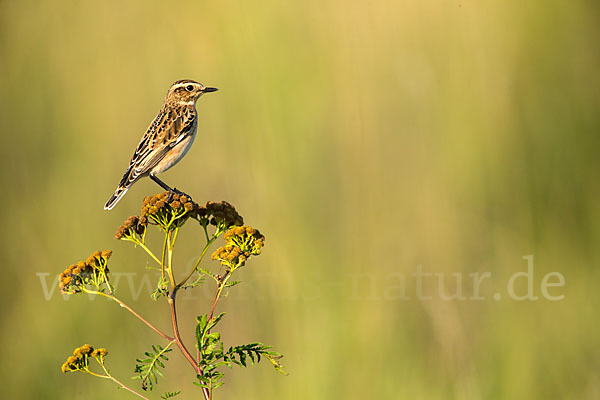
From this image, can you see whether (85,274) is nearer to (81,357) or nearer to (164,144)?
(81,357)

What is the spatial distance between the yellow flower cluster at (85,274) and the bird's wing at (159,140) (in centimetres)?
103

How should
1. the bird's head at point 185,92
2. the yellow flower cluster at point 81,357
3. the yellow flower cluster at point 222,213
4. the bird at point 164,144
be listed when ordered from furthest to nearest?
1. the bird's head at point 185,92
2. the bird at point 164,144
3. the yellow flower cluster at point 222,213
4. the yellow flower cluster at point 81,357

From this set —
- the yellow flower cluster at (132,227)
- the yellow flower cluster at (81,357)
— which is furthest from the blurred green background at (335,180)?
the yellow flower cluster at (132,227)

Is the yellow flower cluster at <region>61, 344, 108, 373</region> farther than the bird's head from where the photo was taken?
No

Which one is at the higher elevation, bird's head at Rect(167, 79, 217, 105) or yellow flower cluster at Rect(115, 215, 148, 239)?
bird's head at Rect(167, 79, 217, 105)

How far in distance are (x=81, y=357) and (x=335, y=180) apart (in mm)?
3036

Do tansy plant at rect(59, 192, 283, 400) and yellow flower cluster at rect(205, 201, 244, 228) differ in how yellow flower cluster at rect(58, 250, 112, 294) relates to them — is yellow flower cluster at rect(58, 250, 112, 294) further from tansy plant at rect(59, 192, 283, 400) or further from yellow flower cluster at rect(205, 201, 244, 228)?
yellow flower cluster at rect(205, 201, 244, 228)

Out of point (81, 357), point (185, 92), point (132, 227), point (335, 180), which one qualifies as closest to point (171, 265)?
point (132, 227)

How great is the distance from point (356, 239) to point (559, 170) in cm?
152

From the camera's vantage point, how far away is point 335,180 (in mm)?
4590

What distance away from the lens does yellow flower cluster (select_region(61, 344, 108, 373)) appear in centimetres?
169

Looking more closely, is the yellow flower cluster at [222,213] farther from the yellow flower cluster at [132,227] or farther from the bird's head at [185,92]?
the bird's head at [185,92]

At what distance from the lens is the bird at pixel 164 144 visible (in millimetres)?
2797

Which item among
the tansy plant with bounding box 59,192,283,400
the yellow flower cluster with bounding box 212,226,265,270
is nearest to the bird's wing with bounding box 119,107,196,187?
the tansy plant with bounding box 59,192,283,400
